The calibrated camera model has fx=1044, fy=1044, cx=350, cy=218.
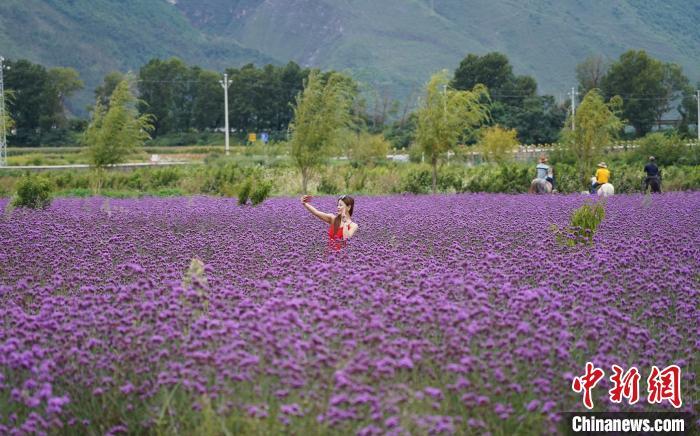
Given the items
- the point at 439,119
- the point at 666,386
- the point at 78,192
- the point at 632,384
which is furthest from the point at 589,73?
the point at 632,384

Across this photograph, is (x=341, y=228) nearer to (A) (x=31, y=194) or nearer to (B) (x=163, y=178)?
(A) (x=31, y=194)

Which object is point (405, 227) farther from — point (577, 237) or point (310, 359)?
point (310, 359)

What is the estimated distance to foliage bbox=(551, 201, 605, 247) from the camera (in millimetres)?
11453

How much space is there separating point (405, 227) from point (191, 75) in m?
90.3

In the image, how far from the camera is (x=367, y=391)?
186 inches

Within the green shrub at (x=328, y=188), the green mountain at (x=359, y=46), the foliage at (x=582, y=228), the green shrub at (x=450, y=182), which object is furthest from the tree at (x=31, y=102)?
the foliage at (x=582, y=228)

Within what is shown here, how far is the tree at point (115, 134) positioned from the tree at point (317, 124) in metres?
5.03

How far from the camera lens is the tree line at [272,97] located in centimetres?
8588

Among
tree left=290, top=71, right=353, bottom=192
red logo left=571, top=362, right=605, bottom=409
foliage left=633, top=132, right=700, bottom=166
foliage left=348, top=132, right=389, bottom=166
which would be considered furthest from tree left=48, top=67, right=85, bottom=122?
red logo left=571, top=362, right=605, bottom=409

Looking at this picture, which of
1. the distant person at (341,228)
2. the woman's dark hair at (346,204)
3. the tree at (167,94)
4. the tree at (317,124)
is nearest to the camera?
the distant person at (341,228)

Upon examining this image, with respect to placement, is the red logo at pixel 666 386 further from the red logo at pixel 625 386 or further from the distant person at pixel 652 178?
the distant person at pixel 652 178

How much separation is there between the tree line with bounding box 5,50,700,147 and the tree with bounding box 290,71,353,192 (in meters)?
53.2

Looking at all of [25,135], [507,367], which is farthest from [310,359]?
[25,135]

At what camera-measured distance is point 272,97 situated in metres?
95.0
